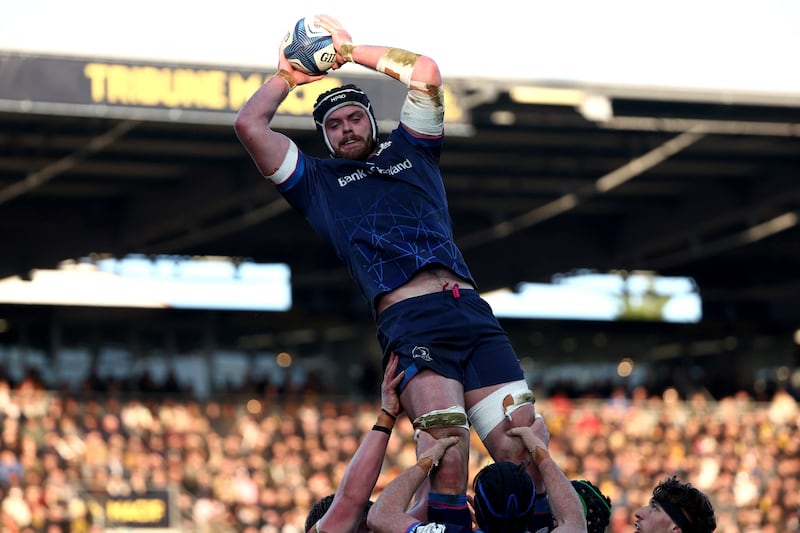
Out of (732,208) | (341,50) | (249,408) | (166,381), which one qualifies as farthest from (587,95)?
(341,50)

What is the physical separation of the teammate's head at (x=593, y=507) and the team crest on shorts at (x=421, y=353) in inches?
35.4

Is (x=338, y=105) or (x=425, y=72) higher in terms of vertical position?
(x=425, y=72)

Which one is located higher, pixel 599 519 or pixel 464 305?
pixel 464 305

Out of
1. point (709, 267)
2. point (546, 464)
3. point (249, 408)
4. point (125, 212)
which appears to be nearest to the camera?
point (546, 464)

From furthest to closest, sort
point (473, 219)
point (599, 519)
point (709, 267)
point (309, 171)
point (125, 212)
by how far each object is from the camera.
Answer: point (709, 267)
point (473, 219)
point (125, 212)
point (309, 171)
point (599, 519)

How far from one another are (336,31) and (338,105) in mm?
435

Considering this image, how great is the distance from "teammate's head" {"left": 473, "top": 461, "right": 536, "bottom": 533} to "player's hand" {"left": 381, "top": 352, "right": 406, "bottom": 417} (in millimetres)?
975

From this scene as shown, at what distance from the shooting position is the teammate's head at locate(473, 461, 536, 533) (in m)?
5.29

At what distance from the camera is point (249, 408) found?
82.1ft

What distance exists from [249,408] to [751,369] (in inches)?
558

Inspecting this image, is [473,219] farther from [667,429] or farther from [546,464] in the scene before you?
[546,464]

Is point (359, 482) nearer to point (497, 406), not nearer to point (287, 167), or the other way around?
point (497, 406)

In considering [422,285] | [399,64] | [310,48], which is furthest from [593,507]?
[310,48]

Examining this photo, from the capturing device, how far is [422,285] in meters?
6.51
